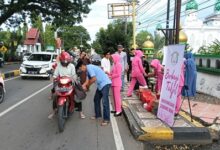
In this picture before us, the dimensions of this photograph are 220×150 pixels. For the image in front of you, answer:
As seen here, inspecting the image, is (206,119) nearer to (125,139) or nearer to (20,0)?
(125,139)

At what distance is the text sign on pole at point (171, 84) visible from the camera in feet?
25.0

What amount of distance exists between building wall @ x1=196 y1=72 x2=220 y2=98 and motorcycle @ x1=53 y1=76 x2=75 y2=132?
233 inches

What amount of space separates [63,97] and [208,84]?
22.9 feet

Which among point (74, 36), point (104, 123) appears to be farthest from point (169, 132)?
point (74, 36)

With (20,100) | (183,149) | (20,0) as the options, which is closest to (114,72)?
(183,149)

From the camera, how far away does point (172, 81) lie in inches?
311

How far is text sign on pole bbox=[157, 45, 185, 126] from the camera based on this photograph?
7.61 metres

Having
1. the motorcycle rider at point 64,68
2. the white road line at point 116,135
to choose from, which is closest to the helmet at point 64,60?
the motorcycle rider at point 64,68

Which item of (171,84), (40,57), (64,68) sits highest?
(64,68)

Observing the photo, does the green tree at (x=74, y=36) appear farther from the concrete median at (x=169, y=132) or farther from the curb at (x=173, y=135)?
the curb at (x=173, y=135)

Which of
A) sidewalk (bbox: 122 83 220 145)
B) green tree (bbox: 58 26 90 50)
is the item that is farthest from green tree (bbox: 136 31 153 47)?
sidewalk (bbox: 122 83 220 145)

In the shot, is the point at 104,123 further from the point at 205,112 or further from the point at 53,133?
the point at 205,112

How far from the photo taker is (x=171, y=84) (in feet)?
26.0

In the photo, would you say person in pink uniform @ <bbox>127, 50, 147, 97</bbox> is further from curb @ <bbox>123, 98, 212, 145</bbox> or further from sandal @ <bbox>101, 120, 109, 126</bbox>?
curb @ <bbox>123, 98, 212, 145</bbox>
